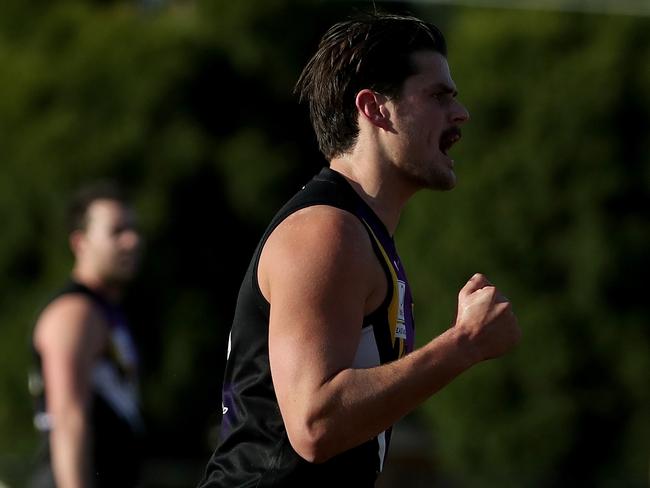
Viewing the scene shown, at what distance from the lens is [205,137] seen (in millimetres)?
17922

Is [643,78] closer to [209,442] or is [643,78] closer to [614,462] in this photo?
[614,462]

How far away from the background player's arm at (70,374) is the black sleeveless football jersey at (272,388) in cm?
220

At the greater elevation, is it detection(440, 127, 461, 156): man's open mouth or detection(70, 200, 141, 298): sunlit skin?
detection(440, 127, 461, 156): man's open mouth

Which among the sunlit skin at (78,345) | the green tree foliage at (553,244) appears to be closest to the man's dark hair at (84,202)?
the sunlit skin at (78,345)

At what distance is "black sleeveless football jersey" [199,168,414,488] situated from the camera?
3.46m

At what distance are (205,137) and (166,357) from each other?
2881 mm

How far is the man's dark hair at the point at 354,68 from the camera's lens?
3.76 m

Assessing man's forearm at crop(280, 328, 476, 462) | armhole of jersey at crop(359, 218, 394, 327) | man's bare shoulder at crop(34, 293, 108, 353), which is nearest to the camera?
man's forearm at crop(280, 328, 476, 462)

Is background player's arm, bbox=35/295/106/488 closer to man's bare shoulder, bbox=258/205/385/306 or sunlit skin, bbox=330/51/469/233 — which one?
sunlit skin, bbox=330/51/469/233

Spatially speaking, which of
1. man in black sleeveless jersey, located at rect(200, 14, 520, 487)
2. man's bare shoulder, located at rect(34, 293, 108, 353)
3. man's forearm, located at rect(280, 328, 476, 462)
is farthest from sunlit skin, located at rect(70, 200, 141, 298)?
man's forearm, located at rect(280, 328, 476, 462)

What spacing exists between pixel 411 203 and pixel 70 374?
10.6m

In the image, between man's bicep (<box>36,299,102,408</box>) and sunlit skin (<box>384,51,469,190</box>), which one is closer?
sunlit skin (<box>384,51,469,190</box>)

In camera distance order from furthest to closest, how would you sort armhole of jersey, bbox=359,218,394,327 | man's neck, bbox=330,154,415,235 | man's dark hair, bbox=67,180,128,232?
man's dark hair, bbox=67,180,128,232
man's neck, bbox=330,154,415,235
armhole of jersey, bbox=359,218,394,327

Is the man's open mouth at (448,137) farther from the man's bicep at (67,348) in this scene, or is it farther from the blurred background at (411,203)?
the blurred background at (411,203)
